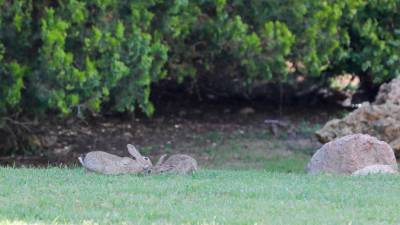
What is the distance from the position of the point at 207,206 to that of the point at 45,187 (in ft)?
5.74

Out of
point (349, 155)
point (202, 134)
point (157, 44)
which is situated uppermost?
point (157, 44)

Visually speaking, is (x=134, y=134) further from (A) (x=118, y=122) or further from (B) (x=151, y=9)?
(B) (x=151, y=9)

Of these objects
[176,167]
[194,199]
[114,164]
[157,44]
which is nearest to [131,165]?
[114,164]

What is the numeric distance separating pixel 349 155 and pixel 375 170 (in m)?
0.38

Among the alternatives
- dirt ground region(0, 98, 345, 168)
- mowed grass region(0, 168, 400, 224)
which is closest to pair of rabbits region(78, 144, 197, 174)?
mowed grass region(0, 168, 400, 224)

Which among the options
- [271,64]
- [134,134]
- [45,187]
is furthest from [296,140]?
[45,187]

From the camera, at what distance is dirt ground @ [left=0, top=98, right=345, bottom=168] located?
555 inches

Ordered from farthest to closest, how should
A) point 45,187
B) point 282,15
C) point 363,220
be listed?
point 282,15
point 45,187
point 363,220

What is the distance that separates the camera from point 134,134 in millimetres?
15859

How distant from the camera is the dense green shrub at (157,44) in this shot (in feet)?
38.8

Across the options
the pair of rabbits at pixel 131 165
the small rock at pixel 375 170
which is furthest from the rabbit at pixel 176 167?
the small rock at pixel 375 170

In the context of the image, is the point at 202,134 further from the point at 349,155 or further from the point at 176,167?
the point at 176,167

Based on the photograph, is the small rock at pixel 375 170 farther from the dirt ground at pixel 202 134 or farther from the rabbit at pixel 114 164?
the dirt ground at pixel 202 134

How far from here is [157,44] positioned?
12.7 m
